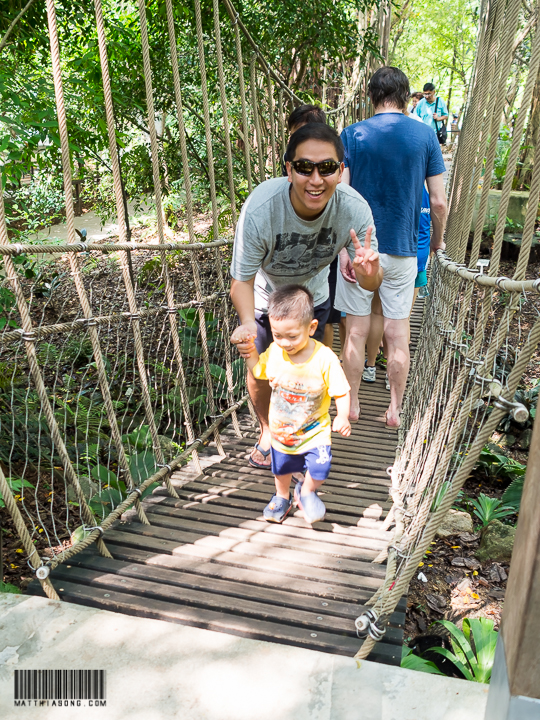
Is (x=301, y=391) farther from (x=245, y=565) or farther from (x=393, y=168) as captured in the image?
(x=393, y=168)

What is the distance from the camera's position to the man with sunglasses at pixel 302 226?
1.91m

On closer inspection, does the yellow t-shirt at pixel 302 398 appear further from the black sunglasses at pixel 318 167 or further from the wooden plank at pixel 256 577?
the black sunglasses at pixel 318 167

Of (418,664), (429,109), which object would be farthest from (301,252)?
(429,109)

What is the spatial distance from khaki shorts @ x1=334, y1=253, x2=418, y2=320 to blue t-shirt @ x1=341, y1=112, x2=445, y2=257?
0.06 metres

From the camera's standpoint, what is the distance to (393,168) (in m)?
2.58

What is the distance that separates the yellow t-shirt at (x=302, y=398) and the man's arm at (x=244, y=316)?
0.14m

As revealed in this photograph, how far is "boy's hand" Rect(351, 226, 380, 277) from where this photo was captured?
6.62 ft

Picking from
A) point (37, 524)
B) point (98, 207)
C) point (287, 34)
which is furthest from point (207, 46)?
point (37, 524)

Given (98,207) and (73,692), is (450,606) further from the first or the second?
(98,207)

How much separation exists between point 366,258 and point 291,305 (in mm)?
340

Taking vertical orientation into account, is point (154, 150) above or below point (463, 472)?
above

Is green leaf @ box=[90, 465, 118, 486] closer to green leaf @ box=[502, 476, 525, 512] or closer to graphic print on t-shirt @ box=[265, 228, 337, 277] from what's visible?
graphic print on t-shirt @ box=[265, 228, 337, 277]

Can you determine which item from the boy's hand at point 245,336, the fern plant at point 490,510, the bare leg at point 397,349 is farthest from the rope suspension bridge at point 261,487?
the fern plant at point 490,510

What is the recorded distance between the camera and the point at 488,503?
10.6 feet
